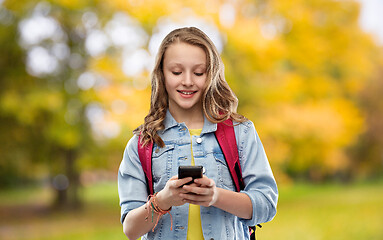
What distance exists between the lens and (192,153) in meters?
1.18

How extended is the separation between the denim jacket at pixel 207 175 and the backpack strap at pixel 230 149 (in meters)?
0.01

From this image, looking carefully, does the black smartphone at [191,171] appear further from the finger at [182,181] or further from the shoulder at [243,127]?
the shoulder at [243,127]

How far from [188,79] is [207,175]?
0.25 metres

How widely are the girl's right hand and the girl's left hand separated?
0.04 ft

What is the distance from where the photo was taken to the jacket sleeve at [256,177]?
111 cm

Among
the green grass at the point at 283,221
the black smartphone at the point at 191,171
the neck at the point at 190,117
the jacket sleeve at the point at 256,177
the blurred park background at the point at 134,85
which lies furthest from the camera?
the green grass at the point at 283,221

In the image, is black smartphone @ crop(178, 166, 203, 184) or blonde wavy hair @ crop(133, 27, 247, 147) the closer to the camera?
black smartphone @ crop(178, 166, 203, 184)

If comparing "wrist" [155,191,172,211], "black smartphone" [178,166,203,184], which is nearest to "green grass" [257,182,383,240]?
"wrist" [155,191,172,211]

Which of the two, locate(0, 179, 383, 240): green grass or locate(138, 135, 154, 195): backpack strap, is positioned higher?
locate(138, 135, 154, 195): backpack strap

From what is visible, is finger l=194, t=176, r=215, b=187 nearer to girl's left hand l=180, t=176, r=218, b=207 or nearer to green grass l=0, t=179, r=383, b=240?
girl's left hand l=180, t=176, r=218, b=207

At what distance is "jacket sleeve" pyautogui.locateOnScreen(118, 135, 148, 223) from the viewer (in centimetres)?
116

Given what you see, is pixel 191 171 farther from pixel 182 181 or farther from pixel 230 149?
pixel 230 149

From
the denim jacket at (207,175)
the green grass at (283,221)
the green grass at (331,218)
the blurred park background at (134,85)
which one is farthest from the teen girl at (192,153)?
the green grass at (331,218)

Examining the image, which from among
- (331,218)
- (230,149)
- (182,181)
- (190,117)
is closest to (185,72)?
(190,117)
